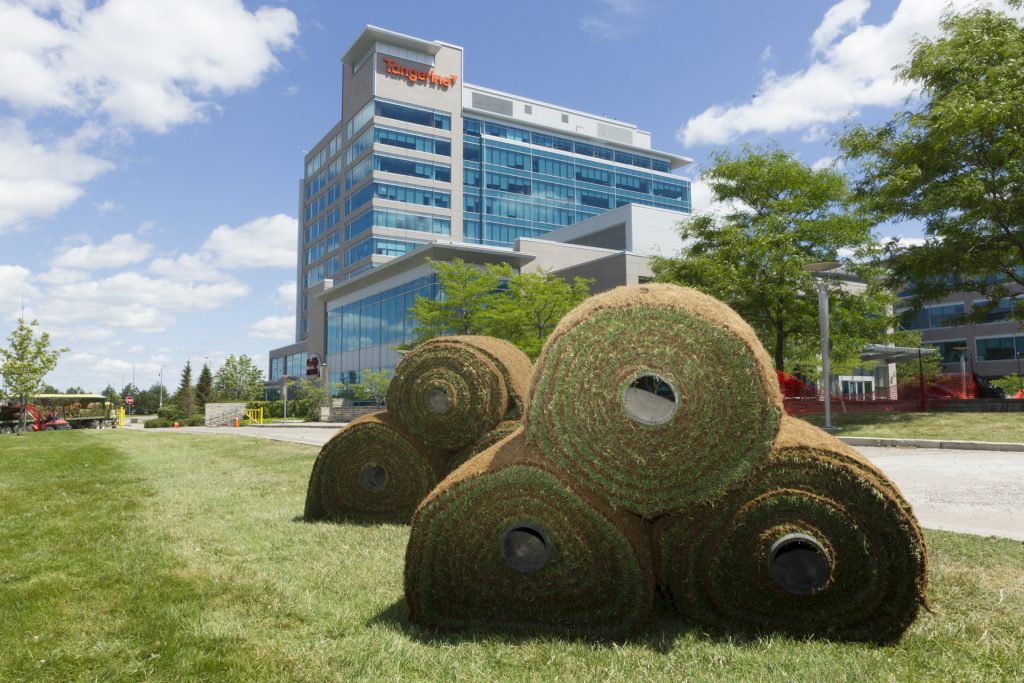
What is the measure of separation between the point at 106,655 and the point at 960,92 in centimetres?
2913

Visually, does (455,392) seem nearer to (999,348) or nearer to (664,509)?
(664,509)

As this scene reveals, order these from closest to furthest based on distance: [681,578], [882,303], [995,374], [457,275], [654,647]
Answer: [654,647]
[681,578]
[882,303]
[457,275]
[995,374]

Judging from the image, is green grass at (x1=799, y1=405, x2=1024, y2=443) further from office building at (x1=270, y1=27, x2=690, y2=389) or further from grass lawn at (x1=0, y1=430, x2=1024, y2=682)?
Answer: office building at (x1=270, y1=27, x2=690, y2=389)

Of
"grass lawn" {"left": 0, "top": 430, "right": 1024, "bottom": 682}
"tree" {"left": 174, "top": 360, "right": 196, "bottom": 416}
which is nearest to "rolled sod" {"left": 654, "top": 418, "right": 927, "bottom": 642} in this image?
"grass lawn" {"left": 0, "top": 430, "right": 1024, "bottom": 682}

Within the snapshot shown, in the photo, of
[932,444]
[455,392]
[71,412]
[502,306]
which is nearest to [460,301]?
[502,306]

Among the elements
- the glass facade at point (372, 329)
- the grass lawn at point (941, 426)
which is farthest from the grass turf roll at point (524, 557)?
the glass facade at point (372, 329)

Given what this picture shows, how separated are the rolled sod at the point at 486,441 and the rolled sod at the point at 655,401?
3.38 m

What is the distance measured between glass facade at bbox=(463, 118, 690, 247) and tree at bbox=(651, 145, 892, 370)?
55.6m

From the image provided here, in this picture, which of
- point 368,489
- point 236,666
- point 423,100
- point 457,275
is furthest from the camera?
point 423,100

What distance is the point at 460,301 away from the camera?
3503 cm

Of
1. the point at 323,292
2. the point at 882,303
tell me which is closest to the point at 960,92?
the point at 882,303

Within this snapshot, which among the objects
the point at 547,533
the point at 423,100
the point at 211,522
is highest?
the point at 423,100

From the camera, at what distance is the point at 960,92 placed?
933 inches

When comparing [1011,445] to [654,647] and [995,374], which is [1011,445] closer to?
[654,647]
